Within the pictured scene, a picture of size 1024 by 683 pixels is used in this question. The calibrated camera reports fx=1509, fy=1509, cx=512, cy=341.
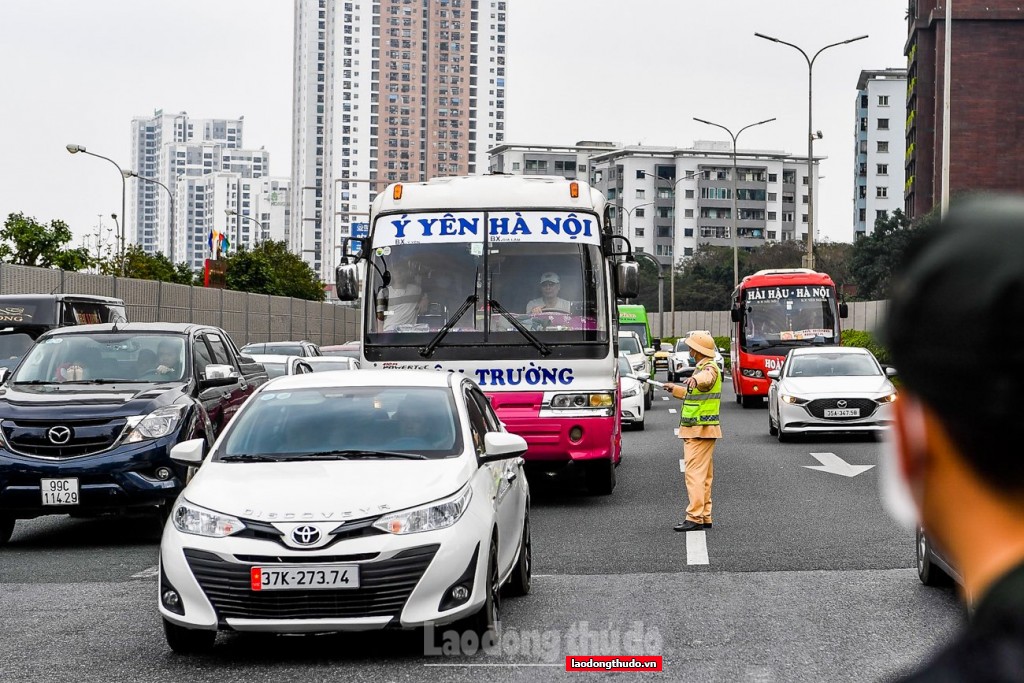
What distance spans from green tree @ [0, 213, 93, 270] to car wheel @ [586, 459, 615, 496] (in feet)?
99.6

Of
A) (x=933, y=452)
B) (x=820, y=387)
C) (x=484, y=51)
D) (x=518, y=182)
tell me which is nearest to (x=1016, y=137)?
(x=820, y=387)

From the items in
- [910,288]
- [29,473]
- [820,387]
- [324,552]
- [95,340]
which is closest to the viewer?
[910,288]

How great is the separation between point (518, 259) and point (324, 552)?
305 inches

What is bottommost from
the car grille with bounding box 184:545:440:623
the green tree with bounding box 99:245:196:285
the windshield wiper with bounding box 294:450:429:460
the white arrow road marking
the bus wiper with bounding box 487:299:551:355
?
the white arrow road marking

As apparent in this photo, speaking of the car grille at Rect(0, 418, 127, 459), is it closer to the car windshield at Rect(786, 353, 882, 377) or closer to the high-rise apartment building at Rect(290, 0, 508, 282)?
the car windshield at Rect(786, 353, 882, 377)

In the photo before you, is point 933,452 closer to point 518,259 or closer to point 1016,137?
point 518,259

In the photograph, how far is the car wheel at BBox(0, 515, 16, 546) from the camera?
479 inches

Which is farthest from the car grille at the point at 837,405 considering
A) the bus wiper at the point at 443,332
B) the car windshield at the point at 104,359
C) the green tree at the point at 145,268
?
the green tree at the point at 145,268

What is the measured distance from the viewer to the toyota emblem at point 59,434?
38.3ft

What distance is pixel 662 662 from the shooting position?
280 inches

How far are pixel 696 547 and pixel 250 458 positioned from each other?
429cm

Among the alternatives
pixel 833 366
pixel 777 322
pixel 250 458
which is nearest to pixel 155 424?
pixel 250 458

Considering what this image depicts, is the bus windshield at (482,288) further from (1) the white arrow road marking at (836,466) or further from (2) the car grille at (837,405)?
(2) the car grille at (837,405)

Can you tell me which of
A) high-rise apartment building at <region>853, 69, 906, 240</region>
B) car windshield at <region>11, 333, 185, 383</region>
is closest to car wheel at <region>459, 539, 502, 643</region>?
car windshield at <region>11, 333, 185, 383</region>
